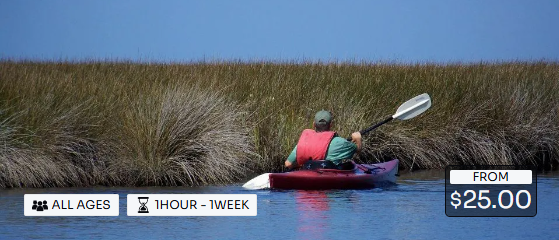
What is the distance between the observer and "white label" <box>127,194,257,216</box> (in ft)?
39.4

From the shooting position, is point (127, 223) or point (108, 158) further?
point (108, 158)

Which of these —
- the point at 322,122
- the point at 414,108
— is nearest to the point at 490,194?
the point at 322,122

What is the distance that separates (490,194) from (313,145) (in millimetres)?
2379

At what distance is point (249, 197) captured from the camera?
13.2 meters

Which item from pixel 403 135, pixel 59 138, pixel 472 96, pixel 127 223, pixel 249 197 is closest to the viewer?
pixel 127 223

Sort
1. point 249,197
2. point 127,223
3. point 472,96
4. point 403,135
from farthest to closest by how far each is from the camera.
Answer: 1. point 472,96
2. point 403,135
3. point 249,197
4. point 127,223

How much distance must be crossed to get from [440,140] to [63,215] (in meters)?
7.93

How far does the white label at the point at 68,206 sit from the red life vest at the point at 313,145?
2927mm

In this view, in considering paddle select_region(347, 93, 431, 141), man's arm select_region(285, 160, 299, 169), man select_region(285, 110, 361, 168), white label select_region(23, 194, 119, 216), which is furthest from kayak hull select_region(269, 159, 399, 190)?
white label select_region(23, 194, 119, 216)

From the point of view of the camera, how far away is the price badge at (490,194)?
1273 cm

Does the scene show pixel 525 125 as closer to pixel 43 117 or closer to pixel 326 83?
pixel 326 83

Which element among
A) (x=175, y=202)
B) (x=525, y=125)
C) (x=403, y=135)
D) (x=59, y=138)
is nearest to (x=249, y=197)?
(x=175, y=202)

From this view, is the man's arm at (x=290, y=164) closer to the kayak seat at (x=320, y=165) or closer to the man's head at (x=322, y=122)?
the kayak seat at (x=320, y=165)

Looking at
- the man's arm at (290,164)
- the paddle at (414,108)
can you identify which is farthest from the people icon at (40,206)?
the paddle at (414,108)
